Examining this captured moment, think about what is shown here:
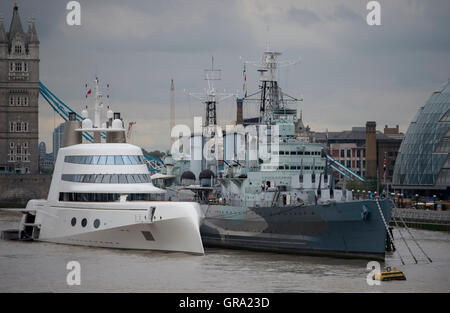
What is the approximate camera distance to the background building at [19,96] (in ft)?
410

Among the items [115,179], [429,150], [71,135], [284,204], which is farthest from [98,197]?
[429,150]

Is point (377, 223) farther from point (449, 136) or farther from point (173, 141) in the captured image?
point (449, 136)

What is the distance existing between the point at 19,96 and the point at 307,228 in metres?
85.2

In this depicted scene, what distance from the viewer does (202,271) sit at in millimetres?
41312

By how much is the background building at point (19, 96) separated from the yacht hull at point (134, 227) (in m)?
75.9

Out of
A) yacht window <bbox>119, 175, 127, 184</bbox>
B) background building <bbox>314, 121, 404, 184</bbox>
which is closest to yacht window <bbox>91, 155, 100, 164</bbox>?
yacht window <bbox>119, 175, 127, 184</bbox>

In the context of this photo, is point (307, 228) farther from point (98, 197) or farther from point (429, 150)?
point (429, 150)

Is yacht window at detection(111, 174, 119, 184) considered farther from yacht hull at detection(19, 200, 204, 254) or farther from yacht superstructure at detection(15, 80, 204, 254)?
yacht hull at detection(19, 200, 204, 254)

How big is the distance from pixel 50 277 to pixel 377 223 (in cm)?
1596

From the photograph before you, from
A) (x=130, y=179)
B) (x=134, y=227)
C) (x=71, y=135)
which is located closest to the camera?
(x=134, y=227)

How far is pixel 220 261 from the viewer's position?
45719mm

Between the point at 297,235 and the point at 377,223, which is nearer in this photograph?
the point at 377,223
